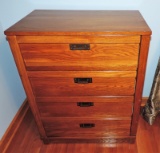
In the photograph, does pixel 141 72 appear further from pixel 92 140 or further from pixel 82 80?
pixel 92 140

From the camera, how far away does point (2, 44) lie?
1312 millimetres

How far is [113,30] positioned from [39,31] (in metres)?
0.35

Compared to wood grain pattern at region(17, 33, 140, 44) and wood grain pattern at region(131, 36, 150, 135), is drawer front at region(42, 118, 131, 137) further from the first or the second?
wood grain pattern at region(17, 33, 140, 44)

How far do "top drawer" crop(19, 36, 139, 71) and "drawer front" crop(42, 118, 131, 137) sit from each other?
1.40 feet

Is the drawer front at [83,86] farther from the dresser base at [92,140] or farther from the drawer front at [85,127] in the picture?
the dresser base at [92,140]

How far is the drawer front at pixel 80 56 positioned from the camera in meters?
0.85

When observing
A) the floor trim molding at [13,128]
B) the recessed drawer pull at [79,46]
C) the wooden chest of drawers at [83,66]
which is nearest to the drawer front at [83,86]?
the wooden chest of drawers at [83,66]

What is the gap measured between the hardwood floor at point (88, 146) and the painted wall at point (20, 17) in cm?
17

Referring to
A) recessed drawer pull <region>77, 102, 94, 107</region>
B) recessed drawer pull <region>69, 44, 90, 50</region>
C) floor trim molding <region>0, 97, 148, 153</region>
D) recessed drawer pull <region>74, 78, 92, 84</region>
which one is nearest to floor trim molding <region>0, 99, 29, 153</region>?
floor trim molding <region>0, 97, 148, 153</region>

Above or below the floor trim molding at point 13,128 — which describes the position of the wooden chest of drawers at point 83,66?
above

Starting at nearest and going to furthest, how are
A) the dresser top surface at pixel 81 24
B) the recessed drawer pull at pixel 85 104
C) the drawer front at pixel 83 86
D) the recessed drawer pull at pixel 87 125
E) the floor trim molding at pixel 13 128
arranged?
the dresser top surface at pixel 81 24 → the drawer front at pixel 83 86 → the recessed drawer pull at pixel 85 104 → the recessed drawer pull at pixel 87 125 → the floor trim molding at pixel 13 128

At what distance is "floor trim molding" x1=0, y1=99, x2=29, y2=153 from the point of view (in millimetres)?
1338

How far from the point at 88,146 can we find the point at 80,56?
31.2 inches

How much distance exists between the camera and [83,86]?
3.27 ft
